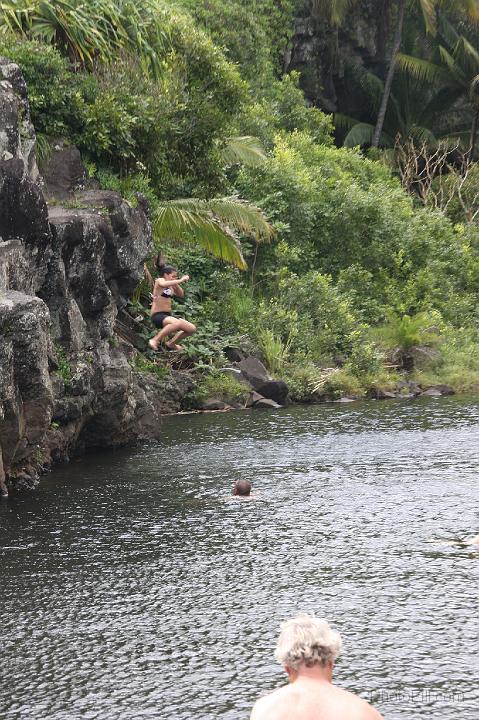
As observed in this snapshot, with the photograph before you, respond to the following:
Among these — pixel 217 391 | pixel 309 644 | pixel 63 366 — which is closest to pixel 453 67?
pixel 217 391

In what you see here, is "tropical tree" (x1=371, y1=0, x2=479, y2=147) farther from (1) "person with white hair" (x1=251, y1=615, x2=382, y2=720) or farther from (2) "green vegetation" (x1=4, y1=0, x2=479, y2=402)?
(1) "person with white hair" (x1=251, y1=615, x2=382, y2=720)

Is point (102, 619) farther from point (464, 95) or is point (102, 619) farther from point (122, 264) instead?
point (464, 95)

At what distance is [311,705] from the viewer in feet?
17.4

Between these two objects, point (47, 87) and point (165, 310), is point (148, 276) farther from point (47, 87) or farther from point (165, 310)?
point (47, 87)

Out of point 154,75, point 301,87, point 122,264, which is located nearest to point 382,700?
point 122,264

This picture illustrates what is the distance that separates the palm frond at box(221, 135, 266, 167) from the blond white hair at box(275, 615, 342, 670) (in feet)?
101

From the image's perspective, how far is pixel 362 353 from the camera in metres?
32.7

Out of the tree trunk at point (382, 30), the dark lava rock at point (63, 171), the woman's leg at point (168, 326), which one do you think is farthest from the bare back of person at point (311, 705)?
the tree trunk at point (382, 30)

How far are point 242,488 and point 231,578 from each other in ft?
13.6

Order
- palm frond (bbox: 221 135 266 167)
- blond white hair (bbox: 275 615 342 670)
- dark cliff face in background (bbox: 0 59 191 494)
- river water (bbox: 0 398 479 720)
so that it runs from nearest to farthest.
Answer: blond white hair (bbox: 275 615 342 670)
river water (bbox: 0 398 479 720)
dark cliff face in background (bbox: 0 59 191 494)
palm frond (bbox: 221 135 266 167)

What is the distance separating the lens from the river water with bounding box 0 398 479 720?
9266 millimetres

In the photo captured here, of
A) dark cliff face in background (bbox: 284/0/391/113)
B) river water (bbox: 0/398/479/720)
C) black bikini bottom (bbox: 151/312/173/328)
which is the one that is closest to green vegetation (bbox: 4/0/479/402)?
dark cliff face in background (bbox: 284/0/391/113)

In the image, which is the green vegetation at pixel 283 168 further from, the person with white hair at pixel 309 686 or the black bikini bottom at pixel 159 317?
the person with white hair at pixel 309 686

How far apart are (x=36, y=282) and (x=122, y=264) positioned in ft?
11.2
